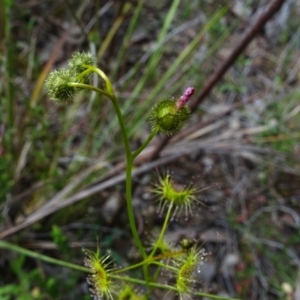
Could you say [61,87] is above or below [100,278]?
above

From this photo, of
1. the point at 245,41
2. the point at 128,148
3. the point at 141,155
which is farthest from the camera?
the point at 141,155

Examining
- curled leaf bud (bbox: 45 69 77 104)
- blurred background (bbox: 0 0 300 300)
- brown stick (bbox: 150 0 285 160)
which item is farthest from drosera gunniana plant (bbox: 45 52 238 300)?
brown stick (bbox: 150 0 285 160)

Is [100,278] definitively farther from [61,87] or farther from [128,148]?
[61,87]

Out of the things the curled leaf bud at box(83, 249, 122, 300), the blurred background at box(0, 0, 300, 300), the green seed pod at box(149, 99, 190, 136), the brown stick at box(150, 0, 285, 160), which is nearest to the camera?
the green seed pod at box(149, 99, 190, 136)

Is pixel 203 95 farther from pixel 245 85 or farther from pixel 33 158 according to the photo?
pixel 245 85

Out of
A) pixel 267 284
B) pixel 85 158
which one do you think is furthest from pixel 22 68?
pixel 267 284

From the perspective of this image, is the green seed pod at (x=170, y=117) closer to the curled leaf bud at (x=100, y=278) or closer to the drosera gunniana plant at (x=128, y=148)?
the drosera gunniana plant at (x=128, y=148)

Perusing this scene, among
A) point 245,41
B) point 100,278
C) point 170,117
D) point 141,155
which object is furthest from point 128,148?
point 141,155

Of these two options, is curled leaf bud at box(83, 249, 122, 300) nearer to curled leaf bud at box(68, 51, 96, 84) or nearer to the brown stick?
curled leaf bud at box(68, 51, 96, 84)
